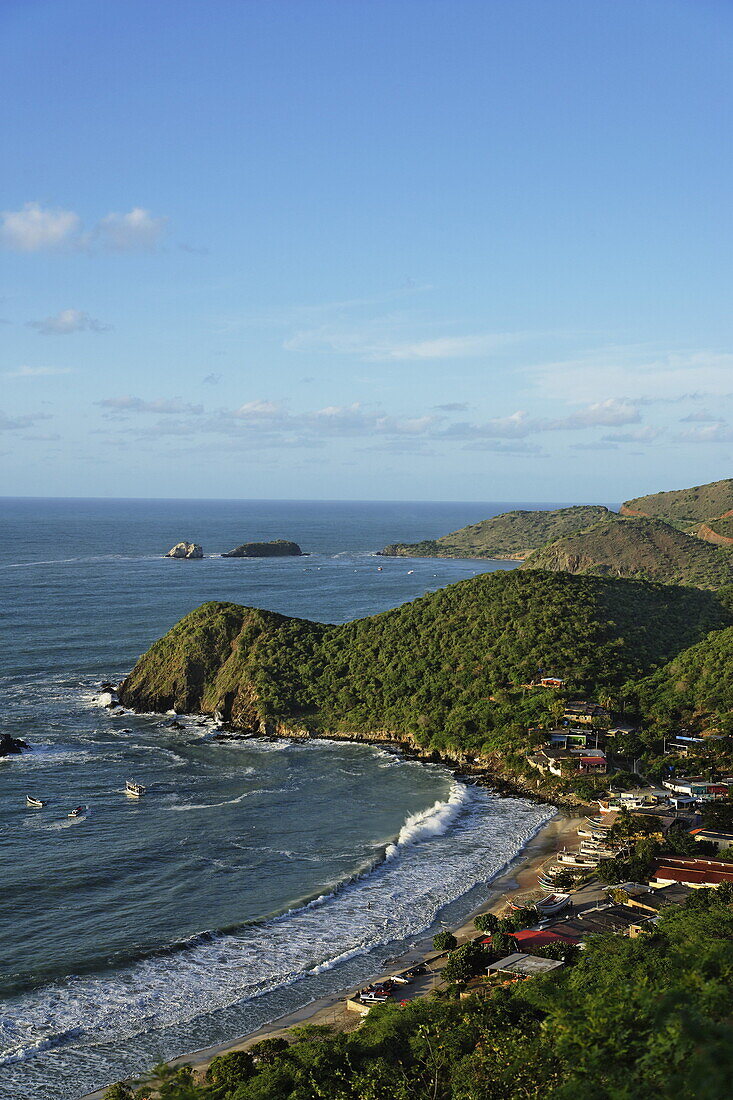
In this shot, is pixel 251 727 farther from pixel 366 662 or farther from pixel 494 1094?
pixel 494 1094

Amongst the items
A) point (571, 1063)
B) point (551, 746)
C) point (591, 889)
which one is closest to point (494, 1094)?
point (571, 1063)

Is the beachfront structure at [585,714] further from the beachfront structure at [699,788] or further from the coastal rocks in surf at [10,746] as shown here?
the coastal rocks in surf at [10,746]

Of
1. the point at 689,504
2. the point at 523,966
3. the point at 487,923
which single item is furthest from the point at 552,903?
the point at 689,504

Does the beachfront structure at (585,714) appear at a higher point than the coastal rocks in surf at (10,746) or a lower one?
higher

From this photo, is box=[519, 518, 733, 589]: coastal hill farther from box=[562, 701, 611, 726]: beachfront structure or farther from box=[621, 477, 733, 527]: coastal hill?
box=[562, 701, 611, 726]: beachfront structure

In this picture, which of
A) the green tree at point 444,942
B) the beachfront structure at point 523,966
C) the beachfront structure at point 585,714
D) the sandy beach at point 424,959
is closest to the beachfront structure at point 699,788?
the sandy beach at point 424,959

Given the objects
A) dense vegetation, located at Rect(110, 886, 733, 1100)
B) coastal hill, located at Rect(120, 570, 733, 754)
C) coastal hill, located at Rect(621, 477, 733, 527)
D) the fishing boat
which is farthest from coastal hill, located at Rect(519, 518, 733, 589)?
dense vegetation, located at Rect(110, 886, 733, 1100)

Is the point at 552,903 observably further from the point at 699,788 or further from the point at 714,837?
the point at 699,788
